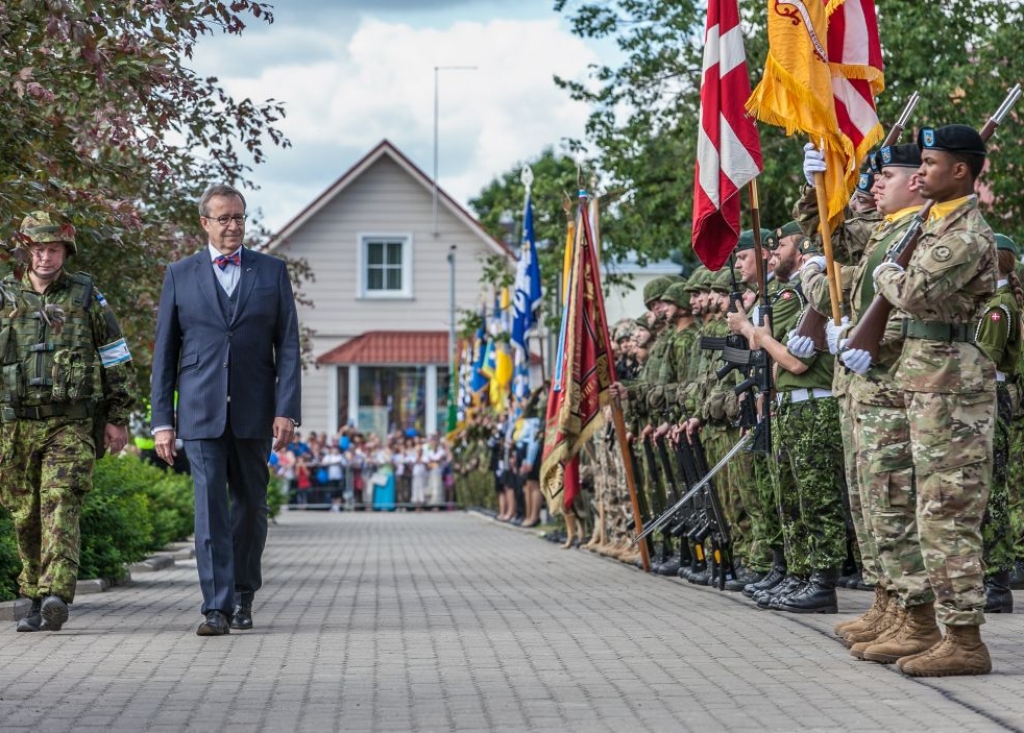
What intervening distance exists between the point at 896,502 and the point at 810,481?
7.56 ft

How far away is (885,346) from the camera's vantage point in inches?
334

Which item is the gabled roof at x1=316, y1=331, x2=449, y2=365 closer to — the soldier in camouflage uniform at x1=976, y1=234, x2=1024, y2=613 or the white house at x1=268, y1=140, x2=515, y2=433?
the white house at x1=268, y1=140, x2=515, y2=433

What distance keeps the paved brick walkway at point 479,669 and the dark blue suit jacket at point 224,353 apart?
119 cm

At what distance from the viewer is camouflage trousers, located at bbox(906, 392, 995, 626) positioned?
784 cm

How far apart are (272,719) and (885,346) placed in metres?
3.16

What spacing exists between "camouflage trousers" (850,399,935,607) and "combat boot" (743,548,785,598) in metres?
3.58

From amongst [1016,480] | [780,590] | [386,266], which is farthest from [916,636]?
[386,266]

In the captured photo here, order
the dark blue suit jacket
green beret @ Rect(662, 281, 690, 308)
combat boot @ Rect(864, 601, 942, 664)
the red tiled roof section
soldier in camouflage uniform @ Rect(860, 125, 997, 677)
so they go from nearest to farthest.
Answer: soldier in camouflage uniform @ Rect(860, 125, 997, 677), combat boot @ Rect(864, 601, 942, 664), the dark blue suit jacket, green beret @ Rect(662, 281, 690, 308), the red tiled roof section

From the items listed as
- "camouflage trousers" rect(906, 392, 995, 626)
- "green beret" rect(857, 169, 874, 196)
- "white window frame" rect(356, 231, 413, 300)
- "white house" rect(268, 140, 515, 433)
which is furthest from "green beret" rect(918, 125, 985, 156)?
"white window frame" rect(356, 231, 413, 300)

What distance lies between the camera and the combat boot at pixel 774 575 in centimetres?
1201

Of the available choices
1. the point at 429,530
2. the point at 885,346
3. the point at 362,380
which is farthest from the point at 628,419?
the point at 362,380

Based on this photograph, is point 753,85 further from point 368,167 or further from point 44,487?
point 368,167

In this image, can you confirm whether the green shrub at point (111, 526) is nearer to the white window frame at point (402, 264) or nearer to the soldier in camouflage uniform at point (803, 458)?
the soldier in camouflage uniform at point (803, 458)

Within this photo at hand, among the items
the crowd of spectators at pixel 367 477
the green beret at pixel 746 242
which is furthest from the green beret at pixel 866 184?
the crowd of spectators at pixel 367 477
